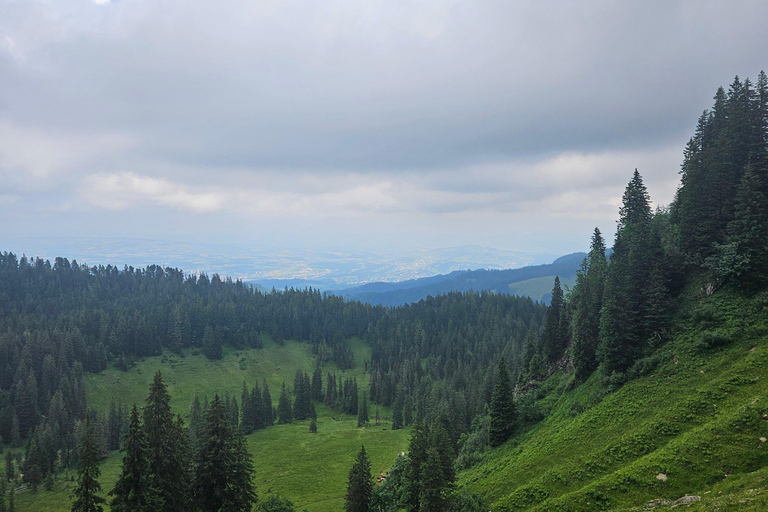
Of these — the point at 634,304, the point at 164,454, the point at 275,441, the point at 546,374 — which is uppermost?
the point at 634,304

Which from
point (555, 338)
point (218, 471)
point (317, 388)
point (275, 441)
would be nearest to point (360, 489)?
point (218, 471)

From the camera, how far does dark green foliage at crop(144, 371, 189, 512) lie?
113 feet

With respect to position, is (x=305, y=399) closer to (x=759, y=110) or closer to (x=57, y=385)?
(x=57, y=385)

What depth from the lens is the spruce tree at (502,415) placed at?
209 ft

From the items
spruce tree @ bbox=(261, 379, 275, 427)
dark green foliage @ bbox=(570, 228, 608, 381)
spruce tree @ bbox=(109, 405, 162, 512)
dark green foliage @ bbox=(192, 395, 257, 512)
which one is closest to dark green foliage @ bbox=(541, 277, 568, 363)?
dark green foliage @ bbox=(570, 228, 608, 381)

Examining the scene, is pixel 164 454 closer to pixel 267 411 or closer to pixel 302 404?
pixel 267 411

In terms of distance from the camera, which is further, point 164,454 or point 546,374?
point 546,374

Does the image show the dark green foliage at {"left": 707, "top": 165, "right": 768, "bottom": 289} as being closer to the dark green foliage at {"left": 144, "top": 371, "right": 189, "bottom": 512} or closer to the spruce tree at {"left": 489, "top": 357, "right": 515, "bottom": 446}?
the spruce tree at {"left": 489, "top": 357, "right": 515, "bottom": 446}

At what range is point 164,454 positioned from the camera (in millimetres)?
34875

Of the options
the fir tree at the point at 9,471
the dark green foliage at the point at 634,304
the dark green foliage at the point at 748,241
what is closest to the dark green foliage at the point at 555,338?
the dark green foliage at the point at 634,304

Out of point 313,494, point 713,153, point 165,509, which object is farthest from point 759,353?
point 313,494

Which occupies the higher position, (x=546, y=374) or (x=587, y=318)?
(x=587, y=318)

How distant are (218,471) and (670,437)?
42914mm

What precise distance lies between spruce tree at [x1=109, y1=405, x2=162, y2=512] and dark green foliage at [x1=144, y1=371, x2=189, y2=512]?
694 mm
